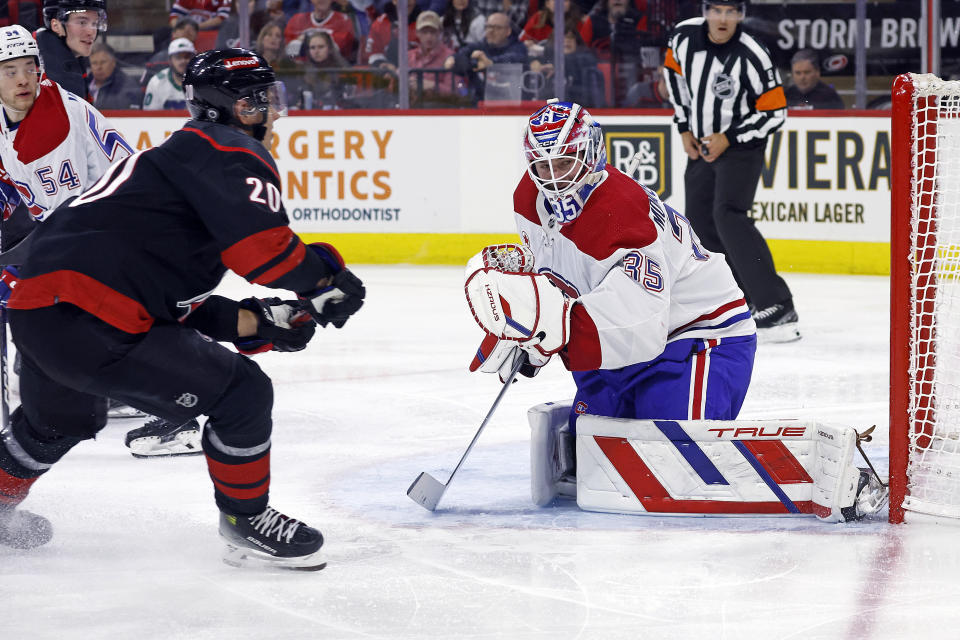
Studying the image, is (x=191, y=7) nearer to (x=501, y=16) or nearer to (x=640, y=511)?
(x=501, y=16)

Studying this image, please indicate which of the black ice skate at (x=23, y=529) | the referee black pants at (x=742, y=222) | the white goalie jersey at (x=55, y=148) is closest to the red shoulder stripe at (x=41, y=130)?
the white goalie jersey at (x=55, y=148)

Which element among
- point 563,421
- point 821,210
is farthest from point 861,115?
point 563,421

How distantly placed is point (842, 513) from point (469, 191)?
4988 millimetres

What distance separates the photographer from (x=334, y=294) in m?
2.46

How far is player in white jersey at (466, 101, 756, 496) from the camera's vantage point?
2.73m

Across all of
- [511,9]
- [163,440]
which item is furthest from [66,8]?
[511,9]

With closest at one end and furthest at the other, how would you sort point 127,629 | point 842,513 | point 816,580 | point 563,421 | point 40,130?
point 127,629
point 816,580
point 842,513
point 563,421
point 40,130

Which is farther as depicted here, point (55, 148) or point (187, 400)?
point (55, 148)

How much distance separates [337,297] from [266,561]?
0.52 m

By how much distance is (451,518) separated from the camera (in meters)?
2.90

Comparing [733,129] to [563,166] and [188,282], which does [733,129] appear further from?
[188,282]

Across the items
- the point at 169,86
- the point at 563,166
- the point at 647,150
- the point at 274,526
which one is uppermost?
the point at 169,86

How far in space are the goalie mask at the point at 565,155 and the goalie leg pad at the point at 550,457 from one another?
447 millimetres

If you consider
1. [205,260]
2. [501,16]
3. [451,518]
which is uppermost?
[501,16]
